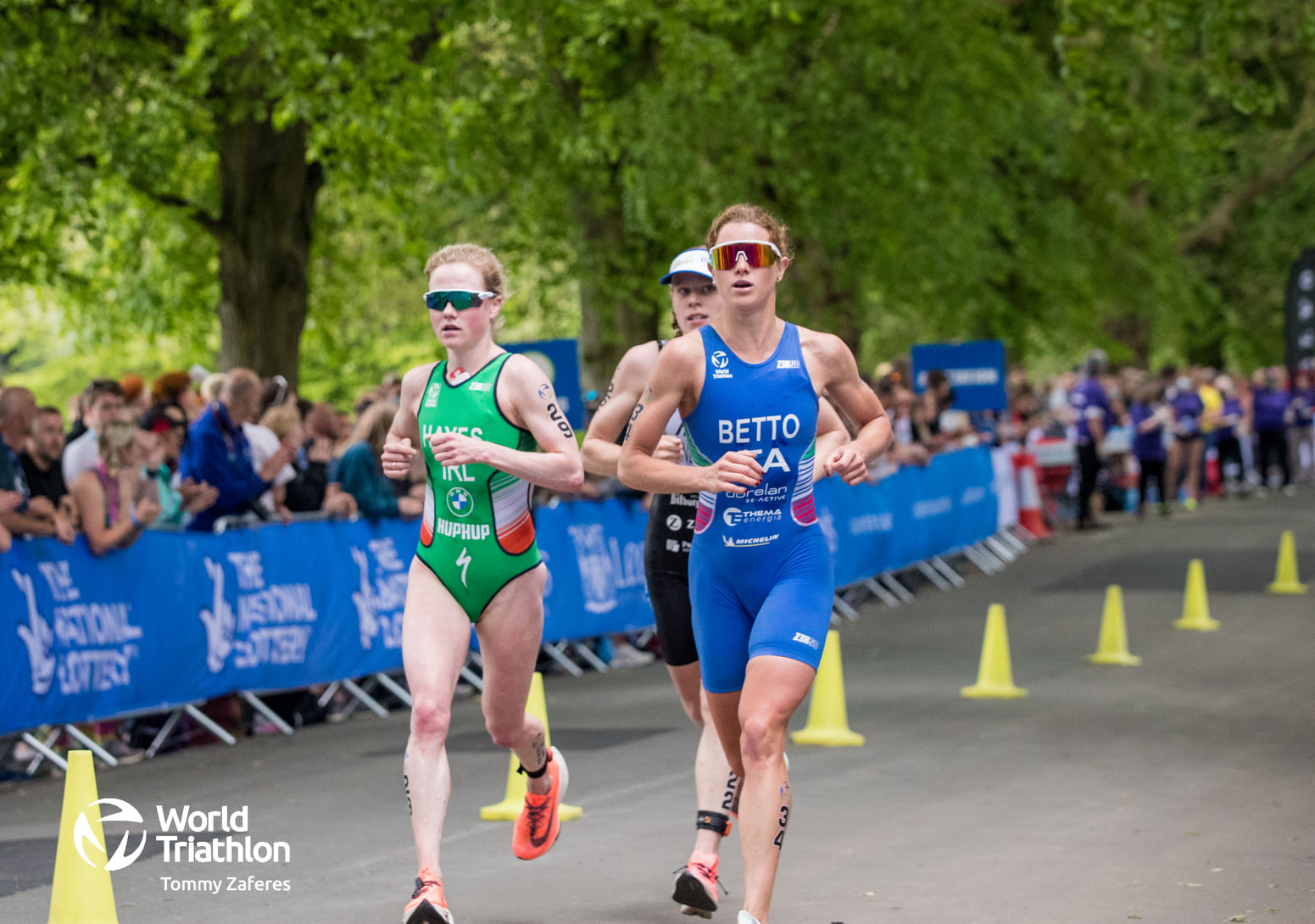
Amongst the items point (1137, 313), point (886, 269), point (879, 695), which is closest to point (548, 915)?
point (879, 695)

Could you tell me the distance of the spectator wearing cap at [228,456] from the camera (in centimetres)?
1134

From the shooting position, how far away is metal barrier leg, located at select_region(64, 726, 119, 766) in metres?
9.84

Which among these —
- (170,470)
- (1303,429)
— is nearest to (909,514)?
(170,470)

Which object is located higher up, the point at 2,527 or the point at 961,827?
the point at 2,527

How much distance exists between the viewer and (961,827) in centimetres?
786

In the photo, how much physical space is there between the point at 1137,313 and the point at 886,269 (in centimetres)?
882

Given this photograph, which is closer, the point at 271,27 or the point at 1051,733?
the point at 1051,733

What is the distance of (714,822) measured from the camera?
6.40 m

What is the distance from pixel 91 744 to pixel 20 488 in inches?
56.3

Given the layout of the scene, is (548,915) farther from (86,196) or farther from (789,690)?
(86,196)

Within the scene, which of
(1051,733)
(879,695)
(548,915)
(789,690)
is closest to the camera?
(789,690)

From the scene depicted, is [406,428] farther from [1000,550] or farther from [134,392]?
[1000,550]

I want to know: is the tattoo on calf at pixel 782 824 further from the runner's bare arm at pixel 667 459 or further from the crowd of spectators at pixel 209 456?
the crowd of spectators at pixel 209 456

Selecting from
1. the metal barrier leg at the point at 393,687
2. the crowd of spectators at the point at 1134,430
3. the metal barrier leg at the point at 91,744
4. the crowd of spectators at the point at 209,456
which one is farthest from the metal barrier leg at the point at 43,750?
the crowd of spectators at the point at 1134,430
